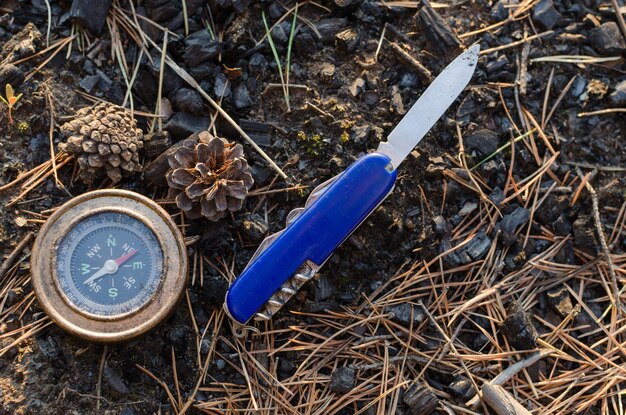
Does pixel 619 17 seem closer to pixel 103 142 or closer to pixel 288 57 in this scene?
pixel 288 57

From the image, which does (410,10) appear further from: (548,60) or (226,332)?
(226,332)

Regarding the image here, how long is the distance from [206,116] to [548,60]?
1.85 meters

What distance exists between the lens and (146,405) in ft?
10.8

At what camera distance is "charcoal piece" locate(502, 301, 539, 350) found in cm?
338

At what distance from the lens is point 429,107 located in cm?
345

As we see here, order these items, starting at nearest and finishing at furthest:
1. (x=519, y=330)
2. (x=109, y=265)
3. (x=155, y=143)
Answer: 1. (x=109, y=265)
2. (x=519, y=330)
3. (x=155, y=143)

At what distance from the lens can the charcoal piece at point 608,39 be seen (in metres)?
3.75

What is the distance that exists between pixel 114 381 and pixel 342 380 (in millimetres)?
1079

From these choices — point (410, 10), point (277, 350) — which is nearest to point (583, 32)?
point (410, 10)

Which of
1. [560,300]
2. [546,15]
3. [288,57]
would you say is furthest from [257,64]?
[560,300]

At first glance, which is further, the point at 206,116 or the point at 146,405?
the point at 206,116

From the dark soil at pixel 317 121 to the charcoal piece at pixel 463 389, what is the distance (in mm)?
518

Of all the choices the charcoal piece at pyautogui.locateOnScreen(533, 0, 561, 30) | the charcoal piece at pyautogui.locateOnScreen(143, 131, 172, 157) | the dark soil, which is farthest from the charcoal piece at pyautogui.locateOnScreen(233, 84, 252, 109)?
the charcoal piece at pyautogui.locateOnScreen(533, 0, 561, 30)

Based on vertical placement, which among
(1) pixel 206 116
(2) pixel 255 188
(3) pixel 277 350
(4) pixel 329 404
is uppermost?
(1) pixel 206 116
